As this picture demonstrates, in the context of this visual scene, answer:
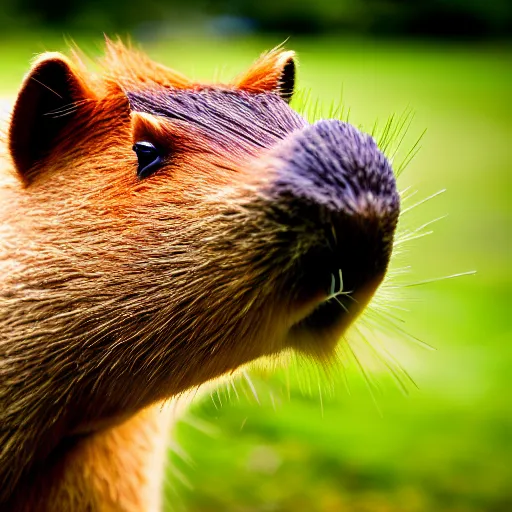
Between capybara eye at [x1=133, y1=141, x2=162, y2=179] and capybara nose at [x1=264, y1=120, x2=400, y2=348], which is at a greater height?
capybara eye at [x1=133, y1=141, x2=162, y2=179]

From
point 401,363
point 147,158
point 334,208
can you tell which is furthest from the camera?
point 401,363

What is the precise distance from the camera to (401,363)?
2324mm

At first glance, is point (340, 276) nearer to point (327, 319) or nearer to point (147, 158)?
point (327, 319)

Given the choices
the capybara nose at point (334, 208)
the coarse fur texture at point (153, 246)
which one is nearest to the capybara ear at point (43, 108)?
the coarse fur texture at point (153, 246)

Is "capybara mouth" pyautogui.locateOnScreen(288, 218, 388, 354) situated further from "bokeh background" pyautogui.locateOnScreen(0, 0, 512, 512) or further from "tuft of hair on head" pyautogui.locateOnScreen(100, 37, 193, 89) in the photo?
"tuft of hair on head" pyautogui.locateOnScreen(100, 37, 193, 89)

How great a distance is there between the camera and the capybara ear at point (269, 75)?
86cm

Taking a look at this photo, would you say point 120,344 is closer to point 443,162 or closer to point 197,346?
point 197,346

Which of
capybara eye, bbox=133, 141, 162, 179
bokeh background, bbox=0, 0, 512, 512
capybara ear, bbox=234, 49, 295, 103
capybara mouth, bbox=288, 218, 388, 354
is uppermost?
capybara ear, bbox=234, 49, 295, 103

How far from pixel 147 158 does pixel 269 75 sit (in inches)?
7.2

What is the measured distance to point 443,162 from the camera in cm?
489

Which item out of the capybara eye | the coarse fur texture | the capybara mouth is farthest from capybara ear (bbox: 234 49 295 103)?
the capybara mouth

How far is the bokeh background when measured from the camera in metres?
1.65

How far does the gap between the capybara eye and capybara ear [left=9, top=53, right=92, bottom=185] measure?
10cm

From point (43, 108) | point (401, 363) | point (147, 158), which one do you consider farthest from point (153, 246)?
point (401, 363)
